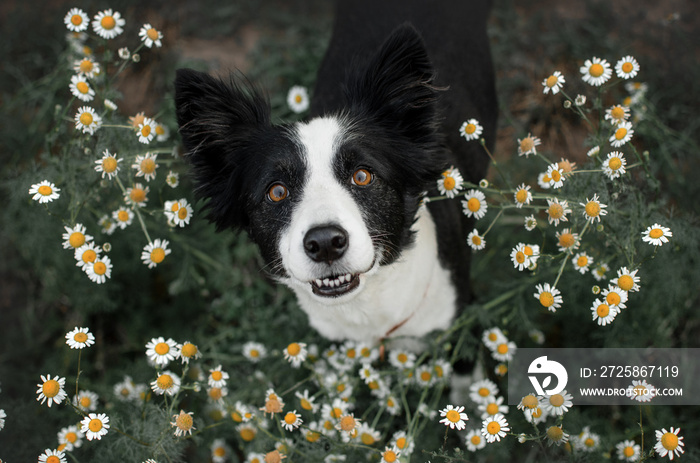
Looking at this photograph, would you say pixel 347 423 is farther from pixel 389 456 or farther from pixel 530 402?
pixel 530 402

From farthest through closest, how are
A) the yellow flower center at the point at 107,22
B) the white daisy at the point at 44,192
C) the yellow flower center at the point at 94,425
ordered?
the yellow flower center at the point at 107,22, the white daisy at the point at 44,192, the yellow flower center at the point at 94,425

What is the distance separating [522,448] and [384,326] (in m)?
1.28

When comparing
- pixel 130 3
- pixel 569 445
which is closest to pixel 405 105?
pixel 569 445

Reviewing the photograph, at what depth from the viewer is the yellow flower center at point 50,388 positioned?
6.52ft

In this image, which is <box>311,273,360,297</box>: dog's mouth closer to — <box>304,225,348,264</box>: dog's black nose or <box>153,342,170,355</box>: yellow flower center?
<box>304,225,348,264</box>: dog's black nose

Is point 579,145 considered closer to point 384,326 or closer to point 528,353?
point 528,353

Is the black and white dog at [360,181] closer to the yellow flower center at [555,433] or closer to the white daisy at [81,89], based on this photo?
the white daisy at [81,89]

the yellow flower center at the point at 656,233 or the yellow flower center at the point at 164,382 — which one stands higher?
the yellow flower center at the point at 656,233

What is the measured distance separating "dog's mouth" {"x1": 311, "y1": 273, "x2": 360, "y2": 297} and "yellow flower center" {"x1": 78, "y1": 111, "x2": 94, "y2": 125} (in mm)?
1211

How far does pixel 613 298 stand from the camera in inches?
80.1

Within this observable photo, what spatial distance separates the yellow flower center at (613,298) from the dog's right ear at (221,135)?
160 cm

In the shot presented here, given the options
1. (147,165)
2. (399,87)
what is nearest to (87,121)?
(147,165)

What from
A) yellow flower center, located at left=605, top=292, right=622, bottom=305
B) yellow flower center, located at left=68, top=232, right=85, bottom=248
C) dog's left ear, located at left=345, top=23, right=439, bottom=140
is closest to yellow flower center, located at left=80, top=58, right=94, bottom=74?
yellow flower center, located at left=68, top=232, right=85, bottom=248

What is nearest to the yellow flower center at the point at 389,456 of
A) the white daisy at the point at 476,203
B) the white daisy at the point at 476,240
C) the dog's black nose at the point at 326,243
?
the dog's black nose at the point at 326,243
